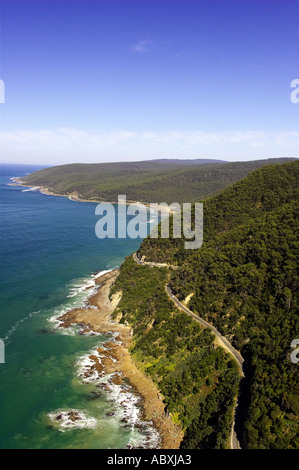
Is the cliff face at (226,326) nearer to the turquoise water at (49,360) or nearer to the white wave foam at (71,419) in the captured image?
the turquoise water at (49,360)

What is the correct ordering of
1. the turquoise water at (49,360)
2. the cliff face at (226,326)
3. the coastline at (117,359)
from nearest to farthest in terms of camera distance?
1. the cliff face at (226,326)
2. the turquoise water at (49,360)
3. the coastline at (117,359)

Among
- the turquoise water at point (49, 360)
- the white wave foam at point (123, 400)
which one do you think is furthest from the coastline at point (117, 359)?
the turquoise water at point (49, 360)

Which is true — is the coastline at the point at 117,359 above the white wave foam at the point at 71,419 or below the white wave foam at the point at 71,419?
above

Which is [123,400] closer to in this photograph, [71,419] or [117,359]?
[71,419]

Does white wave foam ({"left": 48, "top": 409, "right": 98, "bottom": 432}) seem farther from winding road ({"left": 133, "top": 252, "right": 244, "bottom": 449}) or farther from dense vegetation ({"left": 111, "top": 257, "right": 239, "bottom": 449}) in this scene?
winding road ({"left": 133, "top": 252, "right": 244, "bottom": 449})

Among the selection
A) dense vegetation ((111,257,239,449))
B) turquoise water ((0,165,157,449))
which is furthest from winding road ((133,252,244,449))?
turquoise water ((0,165,157,449))
